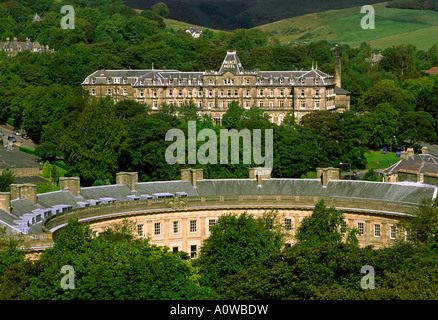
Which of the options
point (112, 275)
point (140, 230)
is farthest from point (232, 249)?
point (140, 230)

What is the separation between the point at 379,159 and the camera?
446 feet

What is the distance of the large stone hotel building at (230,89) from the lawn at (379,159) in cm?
2440

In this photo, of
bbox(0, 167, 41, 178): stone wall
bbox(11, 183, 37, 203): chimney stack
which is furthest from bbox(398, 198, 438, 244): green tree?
bbox(0, 167, 41, 178): stone wall

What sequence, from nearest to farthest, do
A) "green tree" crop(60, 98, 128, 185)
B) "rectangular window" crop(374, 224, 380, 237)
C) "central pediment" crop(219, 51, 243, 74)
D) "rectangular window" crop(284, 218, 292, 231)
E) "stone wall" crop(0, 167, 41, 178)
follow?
"rectangular window" crop(374, 224, 380, 237)
"rectangular window" crop(284, 218, 292, 231)
"green tree" crop(60, 98, 128, 185)
"stone wall" crop(0, 167, 41, 178)
"central pediment" crop(219, 51, 243, 74)

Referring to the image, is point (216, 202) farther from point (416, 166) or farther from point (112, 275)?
point (112, 275)

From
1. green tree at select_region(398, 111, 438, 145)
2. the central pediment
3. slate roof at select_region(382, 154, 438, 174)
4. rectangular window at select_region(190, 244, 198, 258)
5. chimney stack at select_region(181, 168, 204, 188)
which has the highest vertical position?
the central pediment

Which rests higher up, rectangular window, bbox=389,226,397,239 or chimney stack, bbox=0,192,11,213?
chimney stack, bbox=0,192,11,213

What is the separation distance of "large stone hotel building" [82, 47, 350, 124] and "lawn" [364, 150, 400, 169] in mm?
24396

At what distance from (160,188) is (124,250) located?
25.8m

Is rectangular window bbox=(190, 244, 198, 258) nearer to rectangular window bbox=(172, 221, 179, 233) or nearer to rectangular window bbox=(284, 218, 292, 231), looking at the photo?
rectangular window bbox=(172, 221, 179, 233)

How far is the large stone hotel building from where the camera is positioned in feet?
542

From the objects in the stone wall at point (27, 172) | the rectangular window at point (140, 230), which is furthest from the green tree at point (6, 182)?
the rectangular window at point (140, 230)

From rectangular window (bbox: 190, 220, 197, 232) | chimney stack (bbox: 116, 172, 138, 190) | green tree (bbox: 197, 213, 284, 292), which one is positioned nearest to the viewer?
green tree (bbox: 197, 213, 284, 292)
